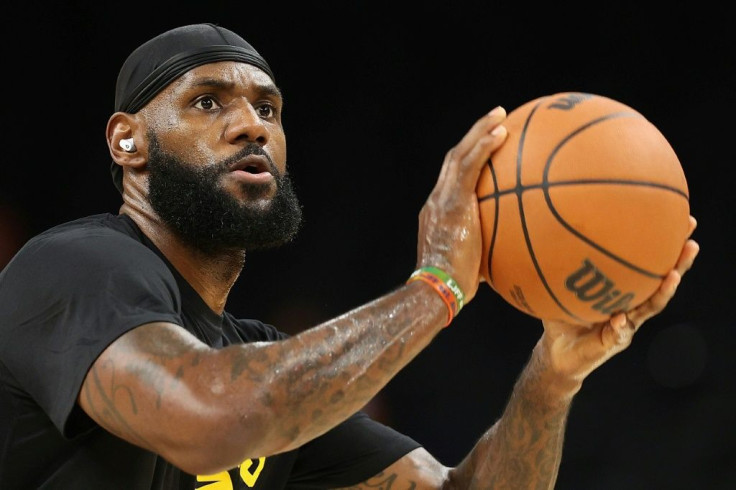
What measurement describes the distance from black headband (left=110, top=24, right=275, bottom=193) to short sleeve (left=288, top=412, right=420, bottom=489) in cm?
103

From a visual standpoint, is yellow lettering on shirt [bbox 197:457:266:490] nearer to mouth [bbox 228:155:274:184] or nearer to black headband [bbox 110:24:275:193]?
mouth [bbox 228:155:274:184]

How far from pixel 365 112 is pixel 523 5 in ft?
3.26

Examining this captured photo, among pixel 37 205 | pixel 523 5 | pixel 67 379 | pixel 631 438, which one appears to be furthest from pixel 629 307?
pixel 523 5

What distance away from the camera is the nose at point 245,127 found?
2.44m

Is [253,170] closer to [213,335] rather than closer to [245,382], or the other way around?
[213,335]

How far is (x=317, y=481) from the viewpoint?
9.21 ft

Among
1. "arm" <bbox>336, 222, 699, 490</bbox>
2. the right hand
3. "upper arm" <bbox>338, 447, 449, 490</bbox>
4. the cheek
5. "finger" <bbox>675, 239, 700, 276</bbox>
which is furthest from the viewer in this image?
"upper arm" <bbox>338, 447, 449, 490</bbox>

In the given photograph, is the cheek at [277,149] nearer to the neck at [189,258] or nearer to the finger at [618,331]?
the neck at [189,258]

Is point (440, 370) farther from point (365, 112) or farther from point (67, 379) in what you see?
point (67, 379)

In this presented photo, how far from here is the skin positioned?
169 centimetres

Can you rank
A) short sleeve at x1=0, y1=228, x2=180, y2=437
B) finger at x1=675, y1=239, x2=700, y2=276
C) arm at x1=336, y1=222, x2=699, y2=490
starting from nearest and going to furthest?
short sleeve at x1=0, y1=228, x2=180, y2=437, finger at x1=675, y1=239, x2=700, y2=276, arm at x1=336, y1=222, x2=699, y2=490

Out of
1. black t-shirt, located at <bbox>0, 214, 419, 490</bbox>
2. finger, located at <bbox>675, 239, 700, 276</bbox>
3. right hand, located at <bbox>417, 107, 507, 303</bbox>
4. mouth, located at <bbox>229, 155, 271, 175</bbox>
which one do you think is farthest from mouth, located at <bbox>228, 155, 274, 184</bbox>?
finger, located at <bbox>675, 239, 700, 276</bbox>

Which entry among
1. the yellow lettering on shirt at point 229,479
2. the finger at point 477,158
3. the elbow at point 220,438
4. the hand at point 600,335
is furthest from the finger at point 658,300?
the yellow lettering on shirt at point 229,479

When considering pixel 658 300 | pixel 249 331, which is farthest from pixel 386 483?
pixel 658 300
